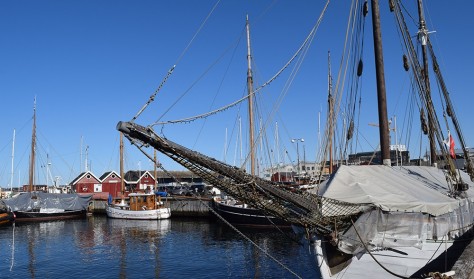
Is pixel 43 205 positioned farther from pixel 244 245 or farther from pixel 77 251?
pixel 244 245

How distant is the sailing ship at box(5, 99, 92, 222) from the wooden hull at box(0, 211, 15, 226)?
251 cm

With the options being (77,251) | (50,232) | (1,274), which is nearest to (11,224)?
(50,232)

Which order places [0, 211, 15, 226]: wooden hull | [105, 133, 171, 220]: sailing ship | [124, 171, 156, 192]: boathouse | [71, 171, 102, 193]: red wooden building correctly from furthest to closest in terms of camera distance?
1. [124, 171, 156, 192]: boathouse
2. [71, 171, 102, 193]: red wooden building
3. [105, 133, 171, 220]: sailing ship
4. [0, 211, 15, 226]: wooden hull

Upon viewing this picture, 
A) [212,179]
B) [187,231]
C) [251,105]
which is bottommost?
[187,231]

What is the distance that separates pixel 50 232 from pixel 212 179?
37.0m

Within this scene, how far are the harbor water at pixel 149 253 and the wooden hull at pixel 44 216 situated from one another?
9.17m

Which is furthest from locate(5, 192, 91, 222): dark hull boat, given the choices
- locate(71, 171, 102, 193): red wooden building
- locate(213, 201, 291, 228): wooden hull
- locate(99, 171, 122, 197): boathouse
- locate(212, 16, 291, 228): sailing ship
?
locate(212, 16, 291, 228): sailing ship

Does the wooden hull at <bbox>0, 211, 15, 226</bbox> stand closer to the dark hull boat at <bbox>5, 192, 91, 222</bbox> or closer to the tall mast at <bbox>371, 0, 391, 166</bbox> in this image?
the dark hull boat at <bbox>5, 192, 91, 222</bbox>

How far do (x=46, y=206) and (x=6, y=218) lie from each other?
7.58 metres

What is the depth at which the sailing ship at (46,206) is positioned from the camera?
55.6m

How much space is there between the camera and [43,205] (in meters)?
57.9

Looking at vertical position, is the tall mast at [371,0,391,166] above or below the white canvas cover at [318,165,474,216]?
above

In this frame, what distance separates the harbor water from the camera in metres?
23.2

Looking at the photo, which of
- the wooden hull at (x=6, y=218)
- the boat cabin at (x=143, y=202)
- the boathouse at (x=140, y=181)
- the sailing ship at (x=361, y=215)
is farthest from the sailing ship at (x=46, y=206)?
the sailing ship at (x=361, y=215)
